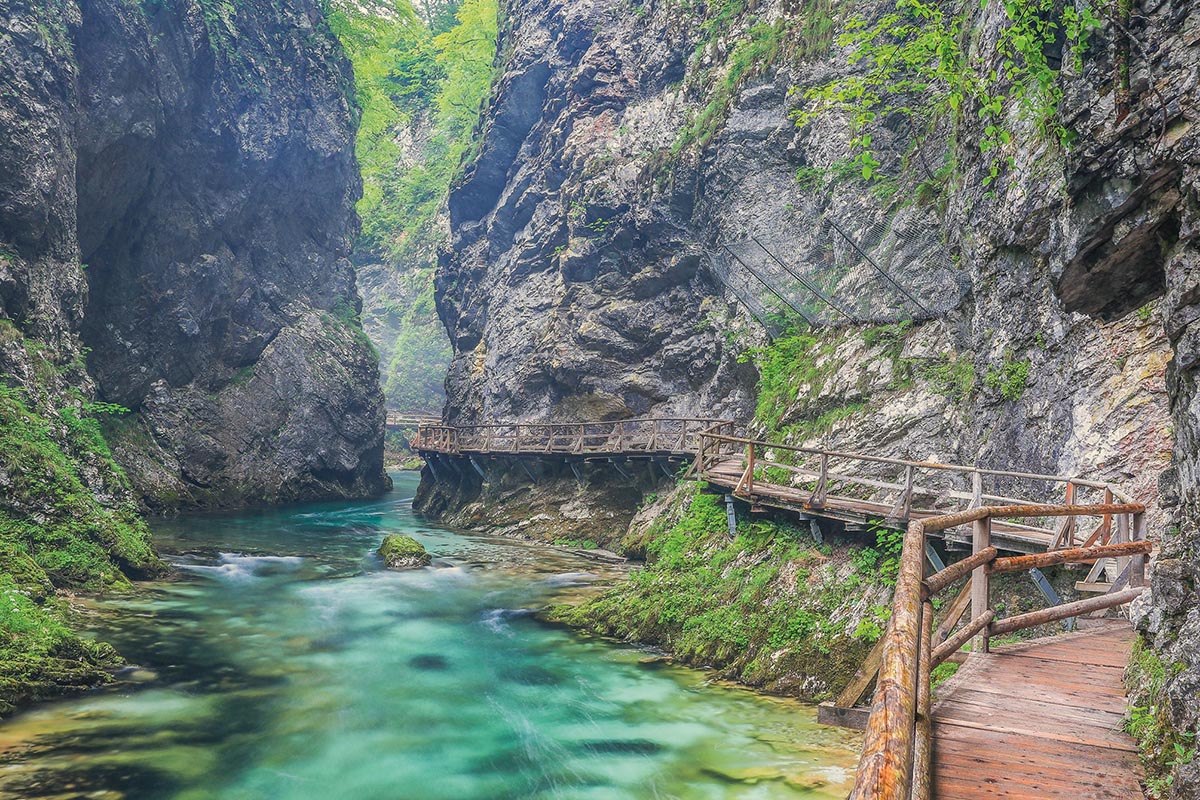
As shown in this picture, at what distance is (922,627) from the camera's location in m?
3.39

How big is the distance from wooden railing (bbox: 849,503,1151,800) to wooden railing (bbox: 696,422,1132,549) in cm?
63

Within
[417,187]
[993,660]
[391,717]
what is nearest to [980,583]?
[993,660]

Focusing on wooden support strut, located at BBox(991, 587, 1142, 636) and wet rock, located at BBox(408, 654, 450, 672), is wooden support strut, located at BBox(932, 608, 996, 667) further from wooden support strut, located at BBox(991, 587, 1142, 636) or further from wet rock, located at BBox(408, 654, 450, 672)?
wet rock, located at BBox(408, 654, 450, 672)

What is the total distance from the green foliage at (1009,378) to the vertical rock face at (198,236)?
1971cm

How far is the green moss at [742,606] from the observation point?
897cm

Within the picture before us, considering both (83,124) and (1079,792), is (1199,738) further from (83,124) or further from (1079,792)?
(83,124)

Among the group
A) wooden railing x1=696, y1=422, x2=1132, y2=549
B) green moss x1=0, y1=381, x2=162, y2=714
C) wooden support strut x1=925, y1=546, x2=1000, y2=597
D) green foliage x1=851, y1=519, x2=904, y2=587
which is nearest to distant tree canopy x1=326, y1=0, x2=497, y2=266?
green moss x1=0, y1=381, x2=162, y2=714

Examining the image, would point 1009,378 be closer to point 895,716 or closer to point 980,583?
point 980,583

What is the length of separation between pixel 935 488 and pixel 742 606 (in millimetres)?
3182

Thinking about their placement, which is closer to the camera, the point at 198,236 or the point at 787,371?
the point at 787,371

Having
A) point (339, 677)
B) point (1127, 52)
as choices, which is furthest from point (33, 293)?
point (1127, 52)

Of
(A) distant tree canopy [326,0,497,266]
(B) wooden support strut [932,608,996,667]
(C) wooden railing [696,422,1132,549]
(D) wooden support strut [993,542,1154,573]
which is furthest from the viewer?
(A) distant tree canopy [326,0,497,266]

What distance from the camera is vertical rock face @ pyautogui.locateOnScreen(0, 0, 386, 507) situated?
1875 cm

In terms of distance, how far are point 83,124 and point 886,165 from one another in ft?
73.4
